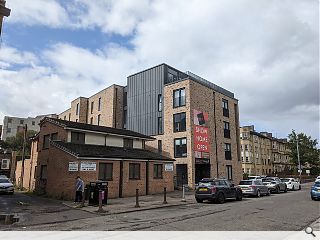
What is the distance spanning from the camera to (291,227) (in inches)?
402

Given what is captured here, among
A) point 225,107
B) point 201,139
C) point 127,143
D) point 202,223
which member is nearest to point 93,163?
point 127,143

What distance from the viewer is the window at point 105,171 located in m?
20.9

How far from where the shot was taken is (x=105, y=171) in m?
21.2

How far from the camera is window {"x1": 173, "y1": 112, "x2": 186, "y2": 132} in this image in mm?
32325

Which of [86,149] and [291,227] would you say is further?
[86,149]

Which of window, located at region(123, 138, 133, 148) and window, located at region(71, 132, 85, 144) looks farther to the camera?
window, located at region(123, 138, 133, 148)

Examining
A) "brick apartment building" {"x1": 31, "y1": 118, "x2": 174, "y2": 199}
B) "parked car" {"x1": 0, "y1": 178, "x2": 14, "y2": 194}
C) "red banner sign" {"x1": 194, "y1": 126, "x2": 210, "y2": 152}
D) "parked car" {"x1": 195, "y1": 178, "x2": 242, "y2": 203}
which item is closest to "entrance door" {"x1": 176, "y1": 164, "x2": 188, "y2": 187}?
"red banner sign" {"x1": 194, "y1": 126, "x2": 210, "y2": 152}

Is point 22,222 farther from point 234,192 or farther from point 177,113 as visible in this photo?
point 177,113

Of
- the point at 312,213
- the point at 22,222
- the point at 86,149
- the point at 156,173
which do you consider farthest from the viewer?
the point at 156,173

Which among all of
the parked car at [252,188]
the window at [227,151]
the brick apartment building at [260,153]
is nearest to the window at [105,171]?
the parked car at [252,188]

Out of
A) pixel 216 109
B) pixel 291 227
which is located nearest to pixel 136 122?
pixel 216 109

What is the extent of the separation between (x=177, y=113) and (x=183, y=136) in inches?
113

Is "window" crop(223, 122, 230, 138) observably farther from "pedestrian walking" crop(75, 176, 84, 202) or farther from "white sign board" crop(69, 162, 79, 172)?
"pedestrian walking" crop(75, 176, 84, 202)

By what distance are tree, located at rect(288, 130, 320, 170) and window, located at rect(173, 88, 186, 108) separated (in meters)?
38.0
